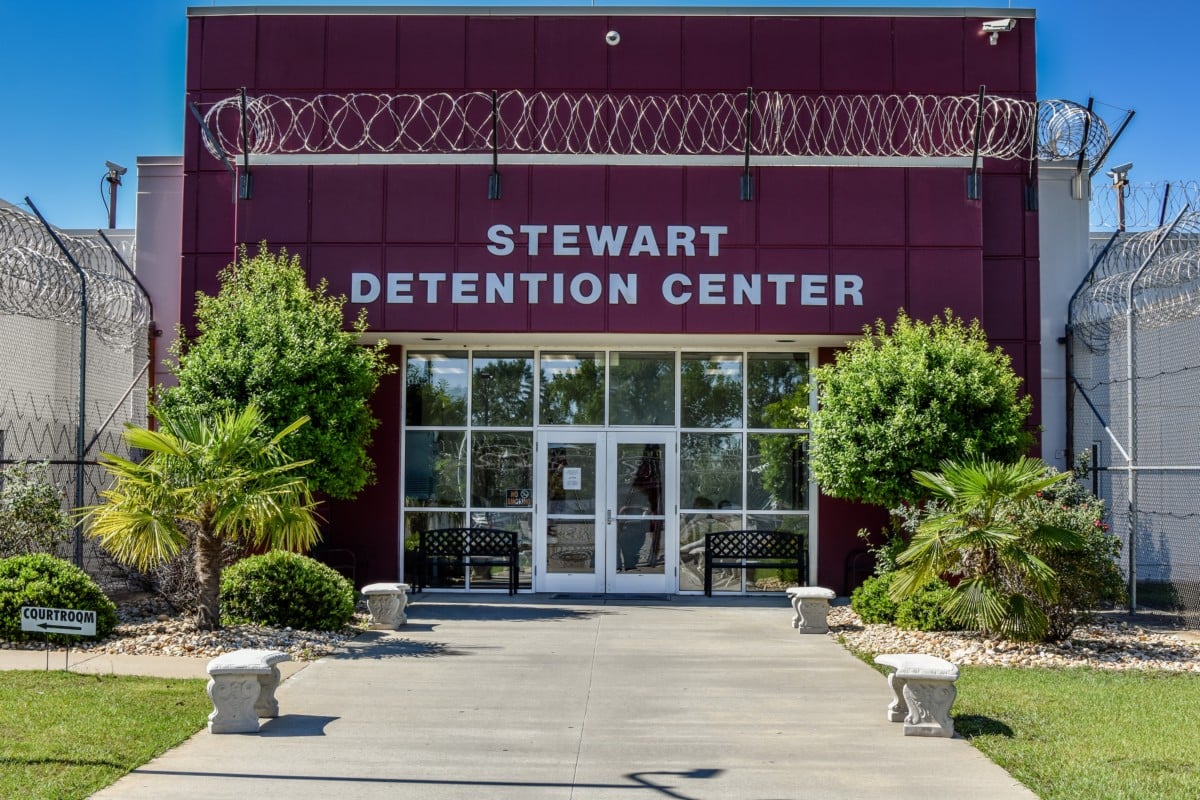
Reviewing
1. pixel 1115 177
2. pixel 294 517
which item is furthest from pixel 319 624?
pixel 1115 177

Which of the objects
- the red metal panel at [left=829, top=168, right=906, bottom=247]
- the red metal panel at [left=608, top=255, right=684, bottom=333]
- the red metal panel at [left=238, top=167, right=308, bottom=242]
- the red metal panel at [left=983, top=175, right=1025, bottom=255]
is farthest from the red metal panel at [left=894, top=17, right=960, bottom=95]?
the red metal panel at [left=238, top=167, right=308, bottom=242]

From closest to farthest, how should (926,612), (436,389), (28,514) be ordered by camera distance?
(926,612), (28,514), (436,389)

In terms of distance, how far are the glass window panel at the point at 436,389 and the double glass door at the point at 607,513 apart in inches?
53.9

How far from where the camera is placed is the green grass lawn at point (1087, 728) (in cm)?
671

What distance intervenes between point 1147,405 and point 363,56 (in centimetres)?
1292

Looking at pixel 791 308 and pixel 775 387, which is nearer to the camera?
pixel 791 308

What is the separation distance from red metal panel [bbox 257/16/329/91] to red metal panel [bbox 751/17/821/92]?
6367 mm

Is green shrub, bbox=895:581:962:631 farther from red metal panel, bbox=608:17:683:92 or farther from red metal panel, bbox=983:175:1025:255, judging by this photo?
red metal panel, bbox=608:17:683:92

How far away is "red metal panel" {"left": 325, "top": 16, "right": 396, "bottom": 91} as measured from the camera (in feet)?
55.4

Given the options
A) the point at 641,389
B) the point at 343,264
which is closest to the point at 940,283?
the point at 641,389

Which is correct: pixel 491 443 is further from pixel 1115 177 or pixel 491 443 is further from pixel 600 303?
pixel 1115 177

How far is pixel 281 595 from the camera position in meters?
11.8

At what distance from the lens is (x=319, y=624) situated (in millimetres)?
11977

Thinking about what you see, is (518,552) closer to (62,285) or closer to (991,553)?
(62,285)
